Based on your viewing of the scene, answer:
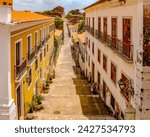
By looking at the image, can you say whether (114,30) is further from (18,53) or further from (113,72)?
(18,53)

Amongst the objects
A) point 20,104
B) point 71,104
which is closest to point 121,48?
point 20,104

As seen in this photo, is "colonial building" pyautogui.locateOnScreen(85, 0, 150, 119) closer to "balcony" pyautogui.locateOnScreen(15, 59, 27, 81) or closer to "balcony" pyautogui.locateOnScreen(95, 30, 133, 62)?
"balcony" pyautogui.locateOnScreen(95, 30, 133, 62)

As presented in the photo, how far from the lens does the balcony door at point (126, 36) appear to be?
448 inches

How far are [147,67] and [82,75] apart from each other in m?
20.6

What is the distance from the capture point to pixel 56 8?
7825cm

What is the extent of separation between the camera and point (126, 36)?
11953 millimetres

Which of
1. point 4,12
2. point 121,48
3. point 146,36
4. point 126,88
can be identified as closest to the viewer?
point 4,12

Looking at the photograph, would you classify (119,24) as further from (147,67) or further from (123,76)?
(147,67)

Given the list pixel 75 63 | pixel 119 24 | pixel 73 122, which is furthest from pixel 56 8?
pixel 73 122

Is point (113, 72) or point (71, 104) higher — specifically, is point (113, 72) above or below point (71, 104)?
above

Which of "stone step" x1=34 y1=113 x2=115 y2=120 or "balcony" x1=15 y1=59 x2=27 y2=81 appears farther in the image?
"stone step" x1=34 y1=113 x2=115 y2=120

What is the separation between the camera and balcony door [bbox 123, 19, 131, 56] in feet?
37.3

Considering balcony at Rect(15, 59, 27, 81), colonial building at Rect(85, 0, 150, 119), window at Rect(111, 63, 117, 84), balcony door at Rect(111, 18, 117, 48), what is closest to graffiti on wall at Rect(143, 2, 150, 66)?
colonial building at Rect(85, 0, 150, 119)

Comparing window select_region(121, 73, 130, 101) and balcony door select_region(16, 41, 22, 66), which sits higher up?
balcony door select_region(16, 41, 22, 66)
